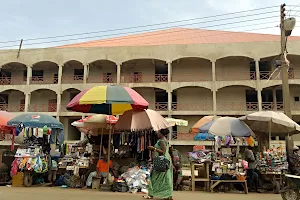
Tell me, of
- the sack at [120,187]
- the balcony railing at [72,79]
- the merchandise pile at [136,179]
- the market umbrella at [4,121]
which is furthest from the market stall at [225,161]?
the balcony railing at [72,79]

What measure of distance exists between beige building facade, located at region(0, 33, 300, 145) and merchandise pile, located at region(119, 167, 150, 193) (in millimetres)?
14303

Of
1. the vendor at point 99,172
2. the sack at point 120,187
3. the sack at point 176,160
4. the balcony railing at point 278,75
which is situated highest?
the balcony railing at point 278,75

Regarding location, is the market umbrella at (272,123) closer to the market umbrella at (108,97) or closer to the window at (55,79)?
the market umbrella at (108,97)

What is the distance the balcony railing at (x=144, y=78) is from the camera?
81.4 ft

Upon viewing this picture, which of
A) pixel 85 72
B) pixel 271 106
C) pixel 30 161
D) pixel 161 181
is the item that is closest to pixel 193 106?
pixel 271 106

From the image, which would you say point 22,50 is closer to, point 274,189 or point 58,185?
point 58,185

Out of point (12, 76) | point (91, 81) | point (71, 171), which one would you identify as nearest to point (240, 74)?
point (91, 81)

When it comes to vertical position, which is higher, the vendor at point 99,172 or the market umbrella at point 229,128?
the market umbrella at point 229,128

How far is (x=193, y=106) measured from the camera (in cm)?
2380

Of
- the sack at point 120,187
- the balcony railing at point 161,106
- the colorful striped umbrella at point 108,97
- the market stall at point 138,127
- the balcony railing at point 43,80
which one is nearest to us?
the colorful striped umbrella at point 108,97

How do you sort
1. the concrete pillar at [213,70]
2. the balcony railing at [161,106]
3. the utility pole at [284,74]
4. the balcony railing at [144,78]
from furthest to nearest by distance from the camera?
the balcony railing at [144,78], the balcony railing at [161,106], the concrete pillar at [213,70], the utility pole at [284,74]

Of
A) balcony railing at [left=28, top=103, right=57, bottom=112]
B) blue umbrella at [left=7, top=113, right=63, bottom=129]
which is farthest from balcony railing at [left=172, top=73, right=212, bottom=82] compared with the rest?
blue umbrella at [left=7, top=113, right=63, bottom=129]

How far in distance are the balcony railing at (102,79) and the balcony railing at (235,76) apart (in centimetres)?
891

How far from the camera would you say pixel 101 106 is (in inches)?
347
